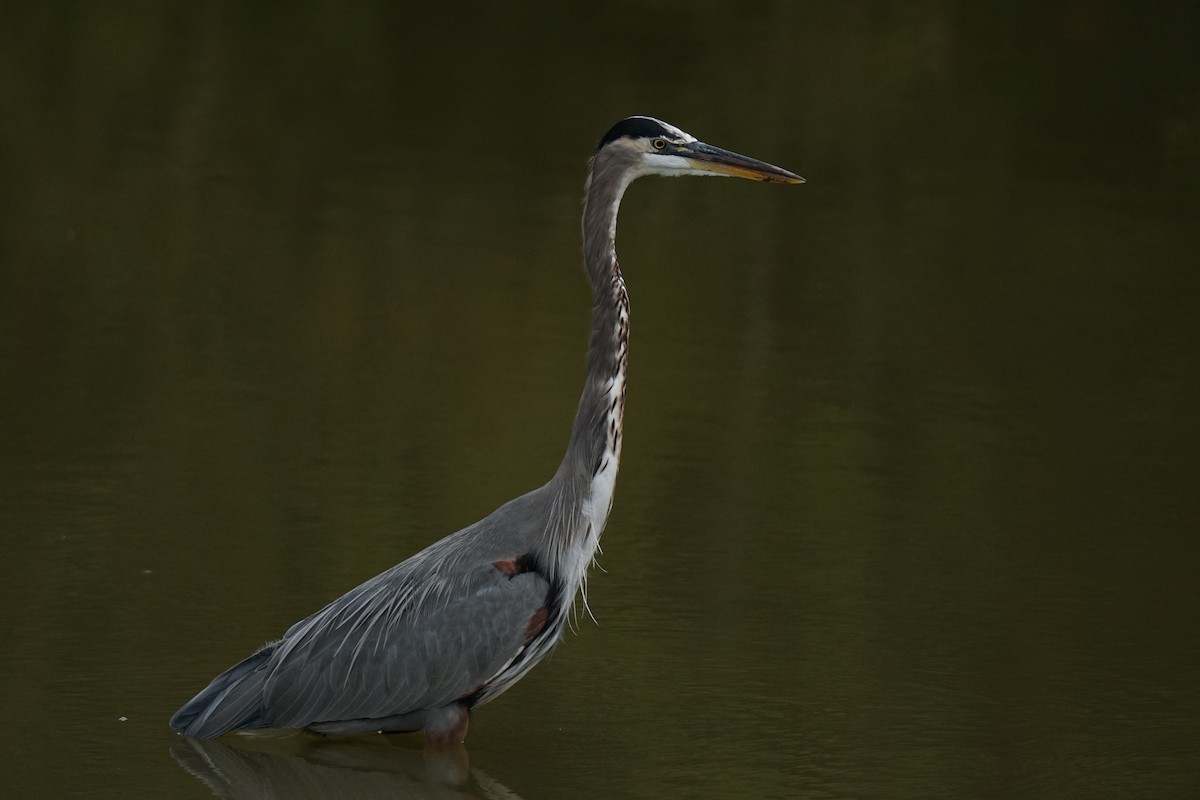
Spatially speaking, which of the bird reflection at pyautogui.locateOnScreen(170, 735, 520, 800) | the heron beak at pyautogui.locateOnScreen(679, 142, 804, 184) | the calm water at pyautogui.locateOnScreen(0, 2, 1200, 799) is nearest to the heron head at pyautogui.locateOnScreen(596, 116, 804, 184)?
the heron beak at pyautogui.locateOnScreen(679, 142, 804, 184)

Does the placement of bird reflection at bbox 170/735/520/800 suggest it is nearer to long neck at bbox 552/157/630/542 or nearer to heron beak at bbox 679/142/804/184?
long neck at bbox 552/157/630/542

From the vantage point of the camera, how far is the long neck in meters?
5.96

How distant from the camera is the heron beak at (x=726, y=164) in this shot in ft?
20.1

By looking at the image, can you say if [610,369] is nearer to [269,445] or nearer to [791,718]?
[791,718]

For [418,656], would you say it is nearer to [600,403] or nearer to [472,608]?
[472,608]

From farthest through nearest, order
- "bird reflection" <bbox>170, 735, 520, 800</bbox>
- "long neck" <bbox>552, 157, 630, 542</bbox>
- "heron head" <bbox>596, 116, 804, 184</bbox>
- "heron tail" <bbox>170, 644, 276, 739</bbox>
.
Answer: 1. "heron head" <bbox>596, 116, 804, 184</bbox>
2. "long neck" <bbox>552, 157, 630, 542</bbox>
3. "heron tail" <bbox>170, 644, 276, 739</bbox>
4. "bird reflection" <bbox>170, 735, 520, 800</bbox>

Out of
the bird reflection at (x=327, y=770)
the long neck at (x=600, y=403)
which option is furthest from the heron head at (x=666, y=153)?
the bird reflection at (x=327, y=770)

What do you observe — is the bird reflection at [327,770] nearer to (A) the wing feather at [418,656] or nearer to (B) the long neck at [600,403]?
(A) the wing feather at [418,656]

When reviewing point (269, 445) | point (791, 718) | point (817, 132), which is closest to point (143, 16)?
point (817, 132)

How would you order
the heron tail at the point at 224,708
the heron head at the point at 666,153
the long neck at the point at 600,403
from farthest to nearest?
the heron head at the point at 666,153 < the long neck at the point at 600,403 < the heron tail at the point at 224,708

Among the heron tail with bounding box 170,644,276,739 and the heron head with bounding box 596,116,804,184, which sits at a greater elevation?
the heron head with bounding box 596,116,804,184

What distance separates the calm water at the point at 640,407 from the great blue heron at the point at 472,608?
19 cm

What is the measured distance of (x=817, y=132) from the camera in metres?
15.5

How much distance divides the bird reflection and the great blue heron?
0.08 m
